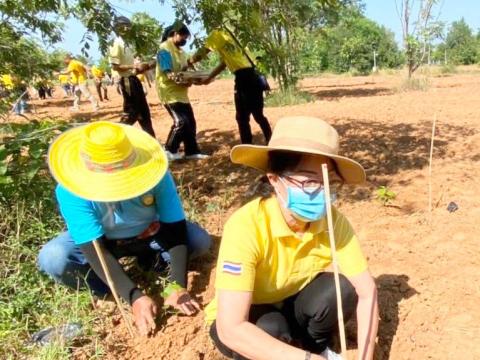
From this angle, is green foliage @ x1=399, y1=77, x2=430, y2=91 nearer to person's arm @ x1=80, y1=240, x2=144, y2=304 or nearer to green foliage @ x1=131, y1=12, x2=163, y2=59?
green foliage @ x1=131, y1=12, x2=163, y2=59

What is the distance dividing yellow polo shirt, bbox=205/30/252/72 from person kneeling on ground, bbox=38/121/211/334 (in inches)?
71.7

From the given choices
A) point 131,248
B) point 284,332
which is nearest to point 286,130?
point 284,332

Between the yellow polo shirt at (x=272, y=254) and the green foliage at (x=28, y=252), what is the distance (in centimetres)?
83

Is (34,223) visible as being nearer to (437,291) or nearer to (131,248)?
(131,248)

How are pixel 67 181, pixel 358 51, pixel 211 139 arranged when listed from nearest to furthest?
pixel 67 181 → pixel 211 139 → pixel 358 51

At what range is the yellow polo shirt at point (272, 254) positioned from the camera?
156cm

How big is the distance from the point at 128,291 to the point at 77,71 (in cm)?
966

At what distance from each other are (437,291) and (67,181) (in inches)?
64.9

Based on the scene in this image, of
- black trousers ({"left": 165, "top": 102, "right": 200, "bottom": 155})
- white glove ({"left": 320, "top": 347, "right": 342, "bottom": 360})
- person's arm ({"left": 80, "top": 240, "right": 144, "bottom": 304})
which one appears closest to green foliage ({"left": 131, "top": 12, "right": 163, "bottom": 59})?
black trousers ({"left": 165, "top": 102, "right": 200, "bottom": 155})

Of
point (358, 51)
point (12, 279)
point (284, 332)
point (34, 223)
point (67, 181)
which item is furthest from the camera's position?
point (358, 51)

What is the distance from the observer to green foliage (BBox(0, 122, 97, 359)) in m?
2.19

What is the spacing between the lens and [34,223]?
276 centimetres

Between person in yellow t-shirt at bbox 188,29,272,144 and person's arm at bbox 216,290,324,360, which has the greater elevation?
person in yellow t-shirt at bbox 188,29,272,144

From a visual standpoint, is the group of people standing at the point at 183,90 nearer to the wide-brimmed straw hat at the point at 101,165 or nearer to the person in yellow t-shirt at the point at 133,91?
the person in yellow t-shirt at the point at 133,91
